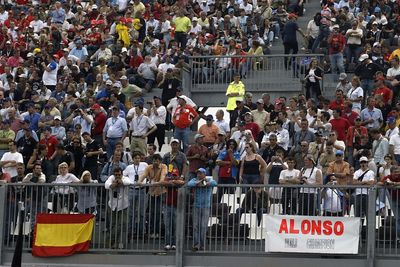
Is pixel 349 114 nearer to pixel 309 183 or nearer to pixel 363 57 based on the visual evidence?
pixel 363 57

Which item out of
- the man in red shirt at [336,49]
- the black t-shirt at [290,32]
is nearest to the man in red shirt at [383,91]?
the man in red shirt at [336,49]

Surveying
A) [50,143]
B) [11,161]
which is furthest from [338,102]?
[11,161]

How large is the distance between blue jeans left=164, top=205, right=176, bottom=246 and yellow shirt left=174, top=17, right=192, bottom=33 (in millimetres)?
13467

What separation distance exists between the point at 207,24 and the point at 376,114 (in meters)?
9.55

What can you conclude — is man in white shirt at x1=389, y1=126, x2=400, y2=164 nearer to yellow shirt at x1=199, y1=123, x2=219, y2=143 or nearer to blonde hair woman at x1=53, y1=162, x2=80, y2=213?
yellow shirt at x1=199, y1=123, x2=219, y2=143

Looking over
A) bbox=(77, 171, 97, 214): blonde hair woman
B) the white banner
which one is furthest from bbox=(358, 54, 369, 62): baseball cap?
bbox=(77, 171, 97, 214): blonde hair woman

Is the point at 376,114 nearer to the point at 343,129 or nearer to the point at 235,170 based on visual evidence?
the point at 343,129

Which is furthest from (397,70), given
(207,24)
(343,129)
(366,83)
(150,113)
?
(207,24)

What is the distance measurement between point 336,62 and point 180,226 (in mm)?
9980

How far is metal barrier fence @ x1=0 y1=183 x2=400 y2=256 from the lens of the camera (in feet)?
76.9

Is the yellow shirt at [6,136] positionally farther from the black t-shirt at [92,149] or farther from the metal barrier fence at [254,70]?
the metal barrier fence at [254,70]

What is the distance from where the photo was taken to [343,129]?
1126 inches

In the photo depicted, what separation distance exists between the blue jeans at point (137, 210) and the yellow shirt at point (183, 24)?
13.3m

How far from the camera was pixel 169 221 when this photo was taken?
79.3ft
